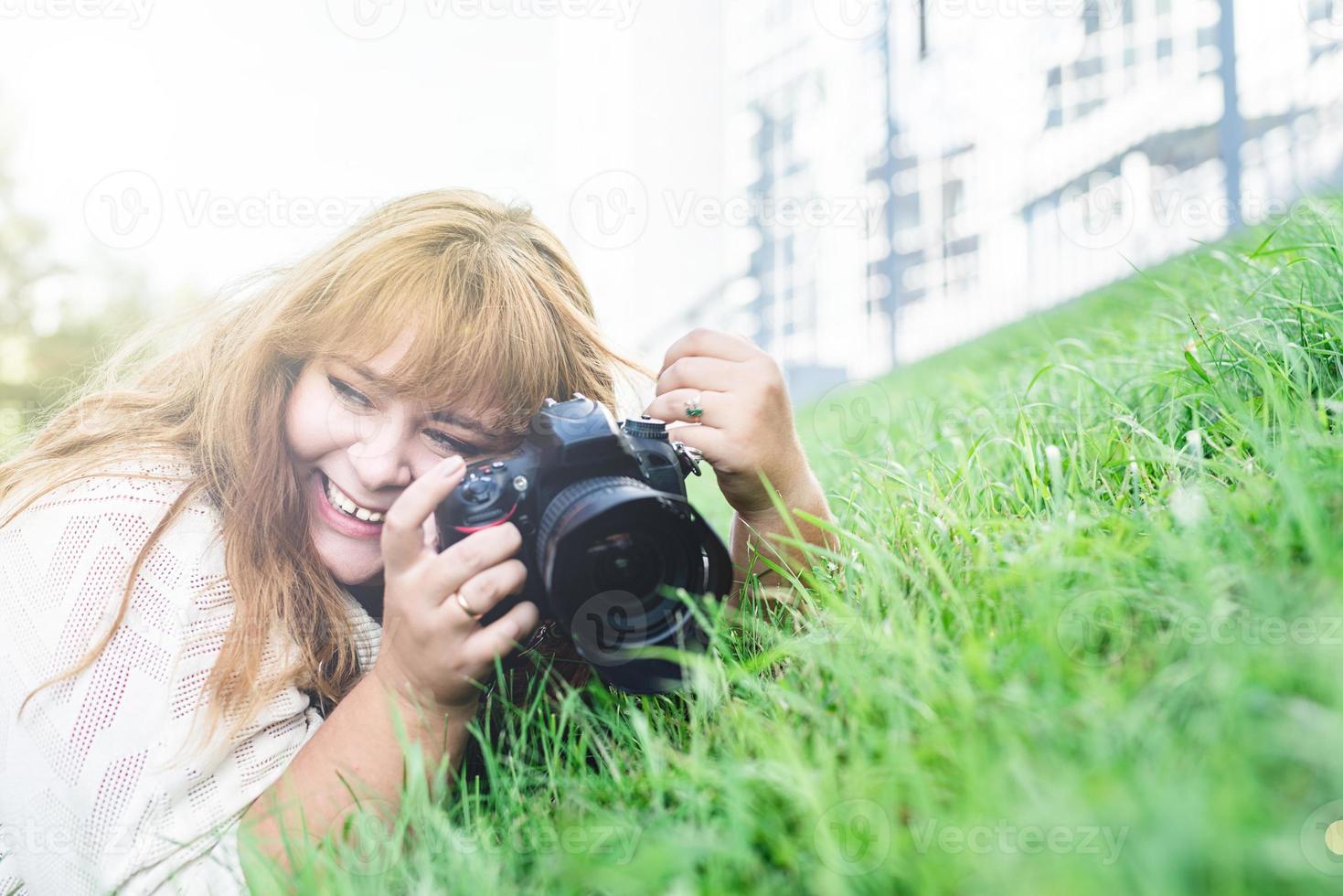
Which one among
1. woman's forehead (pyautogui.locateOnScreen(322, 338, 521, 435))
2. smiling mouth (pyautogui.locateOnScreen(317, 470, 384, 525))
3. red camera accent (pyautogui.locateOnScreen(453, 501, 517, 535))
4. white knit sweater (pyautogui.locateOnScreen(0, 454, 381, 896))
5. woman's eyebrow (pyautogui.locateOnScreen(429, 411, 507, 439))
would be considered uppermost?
woman's forehead (pyautogui.locateOnScreen(322, 338, 521, 435))

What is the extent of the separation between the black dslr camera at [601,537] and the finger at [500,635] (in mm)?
38

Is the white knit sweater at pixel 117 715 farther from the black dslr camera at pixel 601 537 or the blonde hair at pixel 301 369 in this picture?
the black dslr camera at pixel 601 537

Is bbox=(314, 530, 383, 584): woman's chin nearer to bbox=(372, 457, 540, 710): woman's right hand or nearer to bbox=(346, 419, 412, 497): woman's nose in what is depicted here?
bbox=(346, 419, 412, 497): woman's nose

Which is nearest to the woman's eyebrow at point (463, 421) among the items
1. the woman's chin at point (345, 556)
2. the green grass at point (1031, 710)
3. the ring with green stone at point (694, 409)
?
the woman's chin at point (345, 556)

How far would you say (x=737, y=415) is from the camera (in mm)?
1324

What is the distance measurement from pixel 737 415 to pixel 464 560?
0.47 meters

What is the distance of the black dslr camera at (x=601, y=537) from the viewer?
3.19 feet

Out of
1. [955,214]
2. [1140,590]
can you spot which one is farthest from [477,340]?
[955,214]

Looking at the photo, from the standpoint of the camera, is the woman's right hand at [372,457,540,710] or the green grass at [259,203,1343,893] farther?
the woman's right hand at [372,457,540,710]

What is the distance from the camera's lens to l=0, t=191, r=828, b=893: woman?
106 cm

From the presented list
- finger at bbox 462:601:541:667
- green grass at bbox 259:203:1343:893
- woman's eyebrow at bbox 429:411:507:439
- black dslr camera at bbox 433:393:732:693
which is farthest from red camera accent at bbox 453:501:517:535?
woman's eyebrow at bbox 429:411:507:439

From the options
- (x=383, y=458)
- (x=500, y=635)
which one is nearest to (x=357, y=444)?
(x=383, y=458)

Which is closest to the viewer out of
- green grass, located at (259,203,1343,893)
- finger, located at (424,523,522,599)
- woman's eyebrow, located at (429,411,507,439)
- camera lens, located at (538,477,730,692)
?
green grass, located at (259,203,1343,893)

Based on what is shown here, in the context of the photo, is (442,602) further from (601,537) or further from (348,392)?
(348,392)
